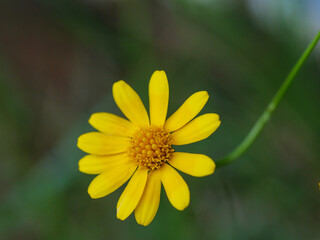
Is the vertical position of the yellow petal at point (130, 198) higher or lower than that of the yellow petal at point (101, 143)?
lower

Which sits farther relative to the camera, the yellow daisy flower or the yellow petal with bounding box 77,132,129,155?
the yellow petal with bounding box 77,132,129,155

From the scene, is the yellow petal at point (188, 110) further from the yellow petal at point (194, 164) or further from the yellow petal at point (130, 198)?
the yellow petal at point (130, 198)

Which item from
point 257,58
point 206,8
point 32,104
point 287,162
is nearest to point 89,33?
point 32,104

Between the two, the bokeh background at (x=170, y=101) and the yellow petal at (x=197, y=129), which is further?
the bokeh background at (x=170, y=101)

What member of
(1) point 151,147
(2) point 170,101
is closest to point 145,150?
(1) point 151,147

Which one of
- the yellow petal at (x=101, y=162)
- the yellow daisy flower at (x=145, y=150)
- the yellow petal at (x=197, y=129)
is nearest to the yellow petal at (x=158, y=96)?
the yellow daisy flower at (x=145, y=150)

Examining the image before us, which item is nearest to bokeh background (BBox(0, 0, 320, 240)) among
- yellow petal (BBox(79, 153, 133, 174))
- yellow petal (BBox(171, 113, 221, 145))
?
yellow petal (BBox(79, 153, 133, 174))

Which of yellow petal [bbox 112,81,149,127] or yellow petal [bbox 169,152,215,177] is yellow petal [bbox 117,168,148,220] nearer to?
yellow petal [bbox 169,152,215,177]

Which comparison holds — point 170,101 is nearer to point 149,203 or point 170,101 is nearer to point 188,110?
point 188,110

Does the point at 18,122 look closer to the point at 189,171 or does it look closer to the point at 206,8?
the point at 206,8
